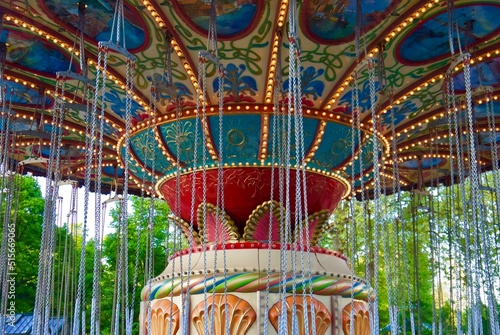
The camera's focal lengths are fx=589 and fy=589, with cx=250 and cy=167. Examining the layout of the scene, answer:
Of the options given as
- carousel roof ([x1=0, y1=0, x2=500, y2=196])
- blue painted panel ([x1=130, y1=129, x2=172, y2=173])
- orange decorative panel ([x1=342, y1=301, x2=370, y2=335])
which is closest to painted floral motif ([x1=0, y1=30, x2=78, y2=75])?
carousel roof ([x1=0, y1=0, x2=500, y2=196])

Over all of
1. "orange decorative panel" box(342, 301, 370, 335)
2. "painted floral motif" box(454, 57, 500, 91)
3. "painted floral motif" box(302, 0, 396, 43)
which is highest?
"painted floral motif" box(302, 0, 396, 43)

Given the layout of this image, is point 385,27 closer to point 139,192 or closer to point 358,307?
point 358,307

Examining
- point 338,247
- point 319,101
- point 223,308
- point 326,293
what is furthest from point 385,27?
point 338,247

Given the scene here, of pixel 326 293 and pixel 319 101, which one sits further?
pixel 319 101

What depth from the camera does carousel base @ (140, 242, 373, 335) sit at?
6.83 metres

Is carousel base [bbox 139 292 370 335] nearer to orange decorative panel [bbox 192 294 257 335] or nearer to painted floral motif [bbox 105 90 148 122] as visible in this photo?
orange decorative panel [bbox 192 294 257 335]

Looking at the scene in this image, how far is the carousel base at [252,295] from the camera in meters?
6.83

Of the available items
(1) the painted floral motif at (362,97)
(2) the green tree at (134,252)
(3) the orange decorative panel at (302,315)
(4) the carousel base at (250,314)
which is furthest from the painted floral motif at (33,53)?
(2) the green tree at (134,252)

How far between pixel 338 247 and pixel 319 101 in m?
12.4

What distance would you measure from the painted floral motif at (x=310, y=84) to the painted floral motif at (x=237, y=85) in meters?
0.45

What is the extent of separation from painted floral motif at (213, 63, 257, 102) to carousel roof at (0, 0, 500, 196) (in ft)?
0.04

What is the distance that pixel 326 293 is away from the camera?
7.18 meters

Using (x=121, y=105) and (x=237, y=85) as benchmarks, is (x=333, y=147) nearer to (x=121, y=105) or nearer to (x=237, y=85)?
(x=237, y=85)

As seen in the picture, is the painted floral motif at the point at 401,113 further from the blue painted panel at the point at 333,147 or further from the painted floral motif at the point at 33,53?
the painted floral motif at the point at 33,53
